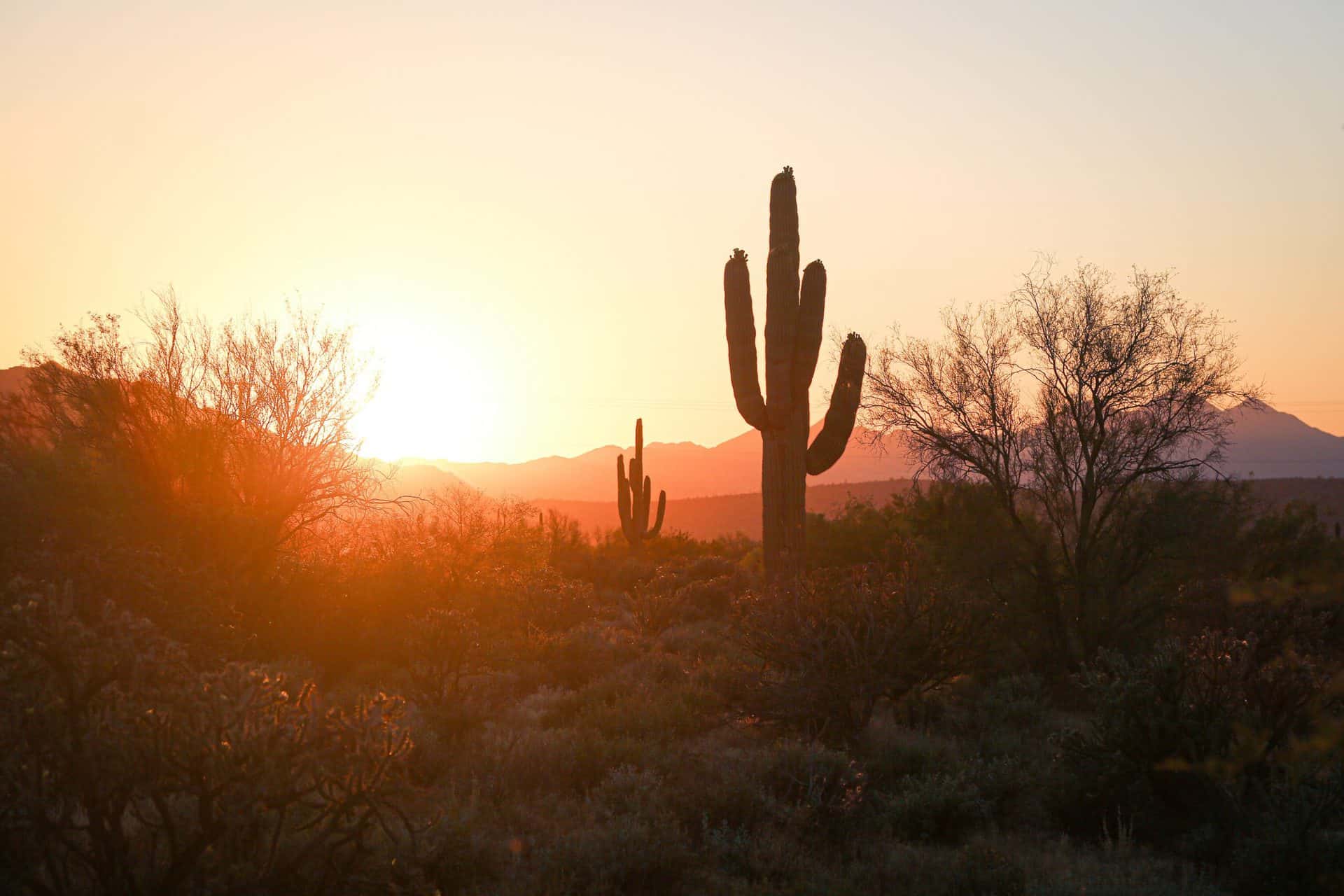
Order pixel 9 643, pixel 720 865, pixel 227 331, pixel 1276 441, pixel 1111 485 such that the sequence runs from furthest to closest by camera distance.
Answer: pixel 1276 441, pixel 227 331, pixel 1111 485, pixel 720 865, pixel 9 643

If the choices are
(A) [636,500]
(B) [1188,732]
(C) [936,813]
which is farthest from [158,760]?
(A) [636,500]

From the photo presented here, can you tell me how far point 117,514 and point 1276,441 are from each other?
749ft

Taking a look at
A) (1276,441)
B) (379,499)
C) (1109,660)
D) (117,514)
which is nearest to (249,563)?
(117,514)

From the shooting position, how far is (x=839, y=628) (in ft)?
36.2

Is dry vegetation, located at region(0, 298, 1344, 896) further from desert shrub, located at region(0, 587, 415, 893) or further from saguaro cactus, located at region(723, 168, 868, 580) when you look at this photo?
saguaro cactus, located at region(723, 168, 868, 580)

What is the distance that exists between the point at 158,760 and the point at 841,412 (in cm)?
1342

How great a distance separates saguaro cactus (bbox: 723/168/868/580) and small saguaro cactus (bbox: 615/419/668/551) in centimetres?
1976

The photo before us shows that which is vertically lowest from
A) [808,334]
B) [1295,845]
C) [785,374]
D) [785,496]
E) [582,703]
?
[582,703]

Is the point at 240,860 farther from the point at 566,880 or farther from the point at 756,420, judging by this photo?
the point at 756,420

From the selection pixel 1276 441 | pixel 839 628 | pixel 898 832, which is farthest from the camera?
pixel 1276 441

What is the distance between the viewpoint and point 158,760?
4887mm

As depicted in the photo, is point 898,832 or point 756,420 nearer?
point 898,832

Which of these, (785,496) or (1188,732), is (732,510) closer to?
(785,496)

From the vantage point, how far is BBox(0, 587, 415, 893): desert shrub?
16.0 ft
